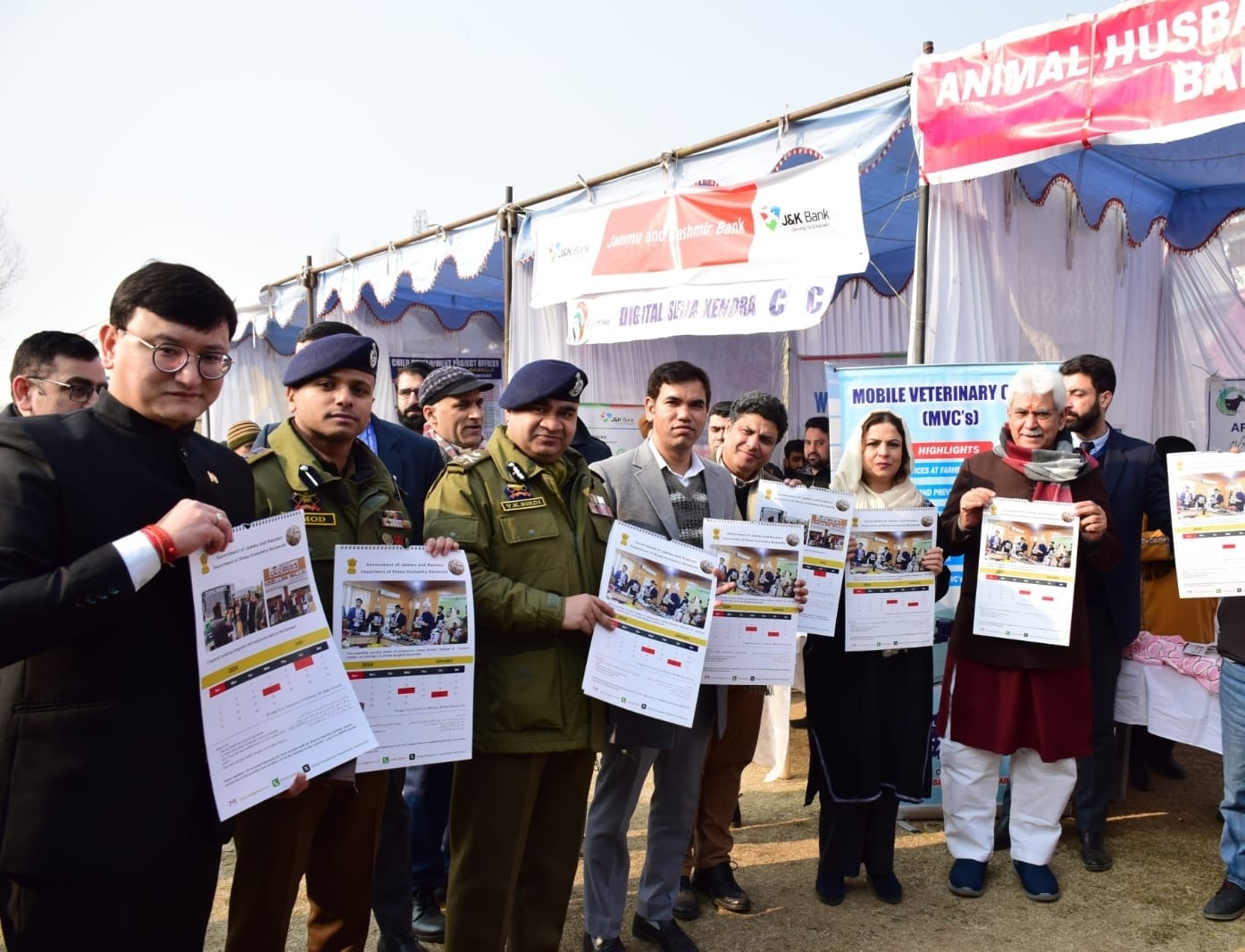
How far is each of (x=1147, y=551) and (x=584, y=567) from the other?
359 cm

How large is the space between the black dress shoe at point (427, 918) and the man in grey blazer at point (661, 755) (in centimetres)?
61

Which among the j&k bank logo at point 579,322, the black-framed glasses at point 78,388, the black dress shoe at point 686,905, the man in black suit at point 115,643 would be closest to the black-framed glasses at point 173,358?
the man in black suit at point 115,643

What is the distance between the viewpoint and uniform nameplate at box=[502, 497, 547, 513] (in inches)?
106

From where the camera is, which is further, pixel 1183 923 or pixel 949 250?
pixel 949 250

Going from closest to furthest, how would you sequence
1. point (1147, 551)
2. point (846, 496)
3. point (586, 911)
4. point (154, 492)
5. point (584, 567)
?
1. point (154, 492)
2. point (584, 567)
3. point (586, 911)
4. point (846, 496)
5. point (1147, 551)

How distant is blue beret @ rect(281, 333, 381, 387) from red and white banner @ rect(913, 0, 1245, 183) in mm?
3651

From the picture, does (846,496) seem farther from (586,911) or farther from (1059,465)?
(586,911)

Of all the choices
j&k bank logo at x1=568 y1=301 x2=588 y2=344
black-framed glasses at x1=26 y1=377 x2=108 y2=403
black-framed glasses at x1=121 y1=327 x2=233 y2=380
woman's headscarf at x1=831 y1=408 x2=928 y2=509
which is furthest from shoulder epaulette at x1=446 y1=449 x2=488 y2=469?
j&k bank logo at x1=568 y1=301 x2=588 y2=344

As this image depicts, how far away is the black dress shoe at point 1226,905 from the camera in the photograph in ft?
11.6

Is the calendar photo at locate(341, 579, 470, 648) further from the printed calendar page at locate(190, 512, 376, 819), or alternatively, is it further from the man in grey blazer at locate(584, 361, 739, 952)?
the man in grey blazer at locate(584, 361, 739, 952)

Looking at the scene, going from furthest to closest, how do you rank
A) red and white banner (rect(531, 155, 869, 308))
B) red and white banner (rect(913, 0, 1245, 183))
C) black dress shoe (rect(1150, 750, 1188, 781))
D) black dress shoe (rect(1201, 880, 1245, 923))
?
red and white banner (rect(531, 155, 869, 308)) < black dress shoe (rect(1150, 750, 1188, 781)) < red and white banner (rect(913, 0, 1245, 183)) < black dress shoe (rect(1201, 880, 1245, 923))

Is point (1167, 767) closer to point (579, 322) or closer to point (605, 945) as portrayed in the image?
point (605, 945)

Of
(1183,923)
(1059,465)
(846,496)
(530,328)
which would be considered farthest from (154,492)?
(530,328)

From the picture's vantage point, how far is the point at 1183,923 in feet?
11.6
